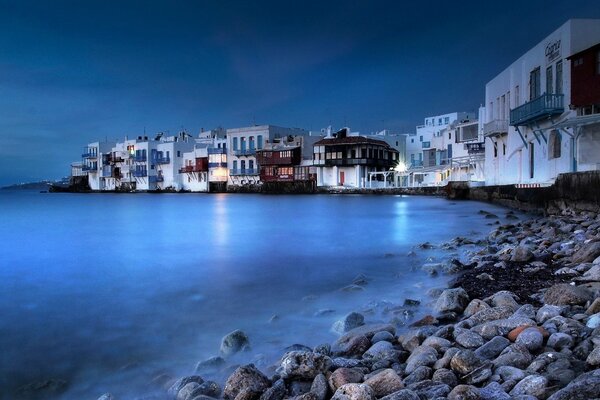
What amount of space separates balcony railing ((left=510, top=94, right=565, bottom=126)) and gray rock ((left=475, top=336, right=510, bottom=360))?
20027mm

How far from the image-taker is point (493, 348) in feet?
13.1

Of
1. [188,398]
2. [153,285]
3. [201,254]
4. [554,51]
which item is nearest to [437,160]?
[554,51]

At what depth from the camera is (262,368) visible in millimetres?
4852

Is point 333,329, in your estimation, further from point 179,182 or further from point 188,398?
point 179,182

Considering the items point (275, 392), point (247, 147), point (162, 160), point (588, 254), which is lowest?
point (275, 392)

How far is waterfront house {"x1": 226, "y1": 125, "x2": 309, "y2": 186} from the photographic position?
69.2 meters

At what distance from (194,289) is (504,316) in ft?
19.2

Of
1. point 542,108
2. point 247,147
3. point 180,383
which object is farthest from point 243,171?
point 180,383

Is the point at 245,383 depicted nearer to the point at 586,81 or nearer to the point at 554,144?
the point at 586,81

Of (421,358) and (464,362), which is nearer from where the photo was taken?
(464,362)

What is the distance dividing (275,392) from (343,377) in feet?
1.85

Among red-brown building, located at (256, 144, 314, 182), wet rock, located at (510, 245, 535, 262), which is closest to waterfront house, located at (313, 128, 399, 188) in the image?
red-brown building, located at (256, 144, 314, 182)

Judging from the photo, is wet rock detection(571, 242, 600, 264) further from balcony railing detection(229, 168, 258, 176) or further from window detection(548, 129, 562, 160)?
balcony railing detection(229, 168, 258, 176)

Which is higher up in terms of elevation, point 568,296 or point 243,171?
point 243,171
